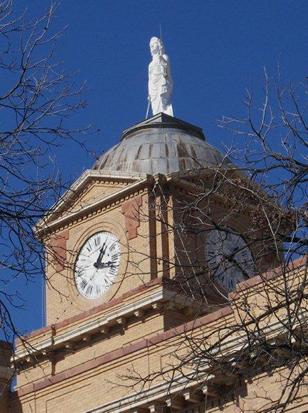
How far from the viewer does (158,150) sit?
4122cm

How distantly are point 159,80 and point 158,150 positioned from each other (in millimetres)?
5215

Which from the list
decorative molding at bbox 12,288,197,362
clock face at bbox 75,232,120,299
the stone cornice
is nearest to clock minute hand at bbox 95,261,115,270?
clock face at bbox 75,232,120,299

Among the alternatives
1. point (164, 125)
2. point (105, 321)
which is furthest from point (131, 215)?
point (164, 125)

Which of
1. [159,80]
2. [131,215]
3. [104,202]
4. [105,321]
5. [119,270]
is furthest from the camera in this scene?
[159,80]

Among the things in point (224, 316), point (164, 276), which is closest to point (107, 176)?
point (164, 276)

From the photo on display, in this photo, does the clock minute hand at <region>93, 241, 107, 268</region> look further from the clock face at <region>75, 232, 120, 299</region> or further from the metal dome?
the metal dome

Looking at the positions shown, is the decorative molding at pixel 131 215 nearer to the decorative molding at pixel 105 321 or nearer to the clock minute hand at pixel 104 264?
the clock minute hand at pixel 104 264

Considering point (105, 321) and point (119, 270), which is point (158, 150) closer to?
point (119, 270)

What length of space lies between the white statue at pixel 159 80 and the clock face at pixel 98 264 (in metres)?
5.65

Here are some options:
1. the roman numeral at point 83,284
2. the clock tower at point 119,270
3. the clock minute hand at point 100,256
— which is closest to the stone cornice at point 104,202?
the clock tower at point 119,270

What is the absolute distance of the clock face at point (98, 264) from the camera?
40500mm

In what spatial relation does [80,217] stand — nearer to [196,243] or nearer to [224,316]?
[196,243]

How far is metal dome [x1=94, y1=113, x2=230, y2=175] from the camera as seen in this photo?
1598 inches

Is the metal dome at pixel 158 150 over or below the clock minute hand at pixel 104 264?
over
